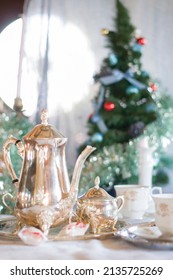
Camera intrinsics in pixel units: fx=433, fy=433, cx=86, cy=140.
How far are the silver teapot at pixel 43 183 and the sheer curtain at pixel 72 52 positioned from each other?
1.85 metres

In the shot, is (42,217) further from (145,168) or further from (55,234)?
(145,168)

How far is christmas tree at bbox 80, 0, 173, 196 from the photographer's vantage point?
2514 millimetres

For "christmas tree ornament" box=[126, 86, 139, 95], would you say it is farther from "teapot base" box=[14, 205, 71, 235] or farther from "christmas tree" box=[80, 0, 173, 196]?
"teapot base" box=[14, 205, 71, 235]

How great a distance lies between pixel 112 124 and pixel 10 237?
184 centimetres

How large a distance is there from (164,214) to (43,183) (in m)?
0.24

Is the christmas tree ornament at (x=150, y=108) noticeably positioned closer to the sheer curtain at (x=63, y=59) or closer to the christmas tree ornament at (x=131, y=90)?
the christmas tree ornament at (x=131, y=90)

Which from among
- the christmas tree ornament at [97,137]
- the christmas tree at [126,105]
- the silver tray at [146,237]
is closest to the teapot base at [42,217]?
the silver tray at [146,237]

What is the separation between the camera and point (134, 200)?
3.24 feet

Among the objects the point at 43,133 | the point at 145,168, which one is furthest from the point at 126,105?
the point at 43,133

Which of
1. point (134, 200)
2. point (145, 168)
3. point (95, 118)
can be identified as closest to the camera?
point (134, 200)

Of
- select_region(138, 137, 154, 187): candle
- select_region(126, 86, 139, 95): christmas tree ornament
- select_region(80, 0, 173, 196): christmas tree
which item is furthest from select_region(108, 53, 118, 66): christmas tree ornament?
select_region(138, 137, 154, 187): candle

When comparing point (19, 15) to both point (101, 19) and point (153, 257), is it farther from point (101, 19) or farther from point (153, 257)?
point (153, 257)

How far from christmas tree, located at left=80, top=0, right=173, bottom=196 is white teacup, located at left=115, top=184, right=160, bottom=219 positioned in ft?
4.76
